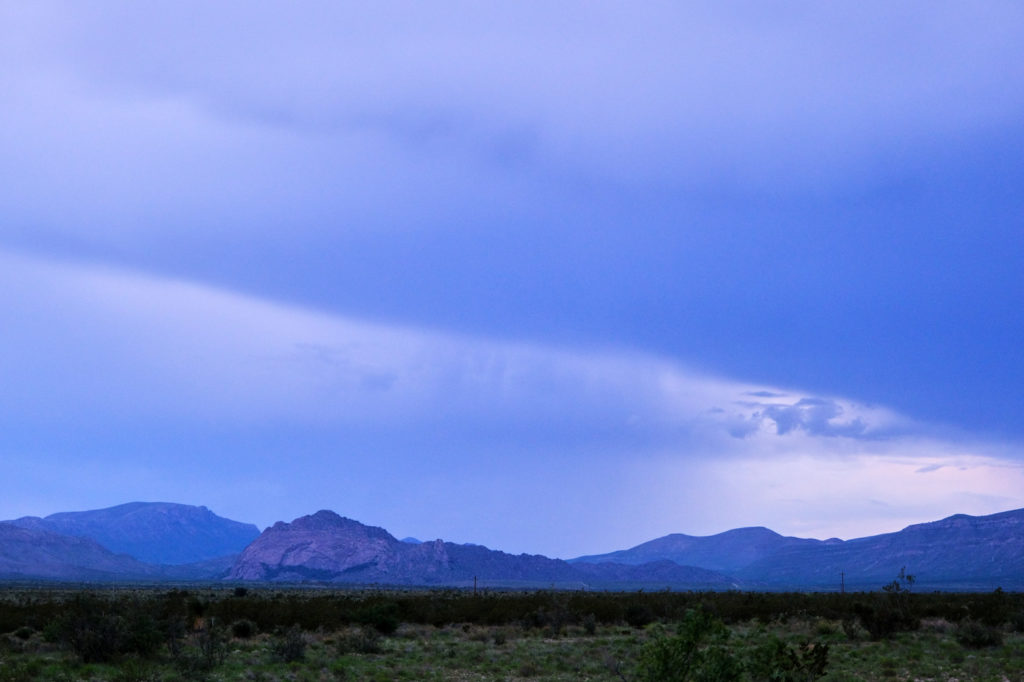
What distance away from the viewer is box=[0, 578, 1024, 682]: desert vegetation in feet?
76.6

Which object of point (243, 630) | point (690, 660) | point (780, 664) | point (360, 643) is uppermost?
point (690, 660)

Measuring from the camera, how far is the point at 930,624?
124 feet

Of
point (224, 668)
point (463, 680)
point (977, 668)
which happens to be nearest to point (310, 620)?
point (224, 668)

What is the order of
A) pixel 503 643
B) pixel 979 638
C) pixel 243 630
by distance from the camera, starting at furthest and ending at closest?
pixel 243 630 < pixel 503 643 < pixel 979 638

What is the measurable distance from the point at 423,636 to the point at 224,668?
37.6ft

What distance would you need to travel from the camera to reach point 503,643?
33688 mm

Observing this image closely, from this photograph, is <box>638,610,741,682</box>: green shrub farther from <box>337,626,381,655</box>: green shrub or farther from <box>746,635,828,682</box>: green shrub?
<box>337,626,381,655</box>: green shrub

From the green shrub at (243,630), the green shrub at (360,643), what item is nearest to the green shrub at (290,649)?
the green shrub at (360,643)

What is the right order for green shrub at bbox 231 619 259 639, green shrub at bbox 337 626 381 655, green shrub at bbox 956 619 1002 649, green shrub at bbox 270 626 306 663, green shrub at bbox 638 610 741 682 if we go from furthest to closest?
green shrub at bbox 231 619 259 639 < green shrub at bbox 956 619 1002 649 < green shrub at bbox 337 626 381 655 < green shrub at bbox 270 626 306 663 < green shrub at bbox 638 610 741 682

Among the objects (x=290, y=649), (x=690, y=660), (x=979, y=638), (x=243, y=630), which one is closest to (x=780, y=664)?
(x=690, y=660)

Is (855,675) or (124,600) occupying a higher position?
(124,600)

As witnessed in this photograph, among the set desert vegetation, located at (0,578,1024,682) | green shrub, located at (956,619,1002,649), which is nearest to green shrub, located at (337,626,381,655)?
desert vegetation, located at (0,578,1024,682)

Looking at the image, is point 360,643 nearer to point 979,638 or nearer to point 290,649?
point 290,649

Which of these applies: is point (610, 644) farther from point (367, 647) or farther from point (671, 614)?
point (671, 614)
